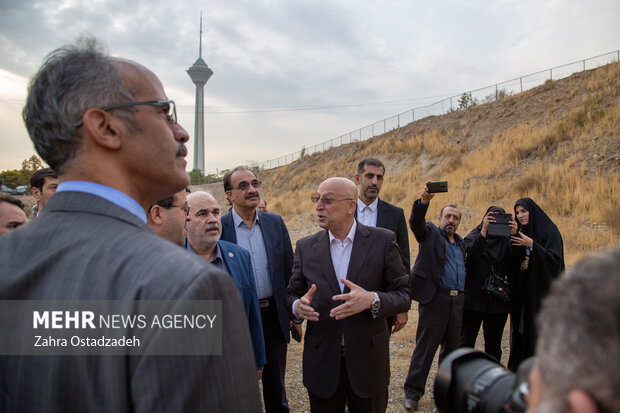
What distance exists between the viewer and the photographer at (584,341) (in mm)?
574

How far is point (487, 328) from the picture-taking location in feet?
16.7

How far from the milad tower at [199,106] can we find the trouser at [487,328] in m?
90.7

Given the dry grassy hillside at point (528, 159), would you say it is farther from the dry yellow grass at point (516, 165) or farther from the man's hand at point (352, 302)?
the man's hand at point (352, 302)

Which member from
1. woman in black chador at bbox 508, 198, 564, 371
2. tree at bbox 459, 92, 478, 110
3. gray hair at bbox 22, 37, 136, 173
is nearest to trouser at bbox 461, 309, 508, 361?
woman in black chador at bbox 508, 198, 564, 371

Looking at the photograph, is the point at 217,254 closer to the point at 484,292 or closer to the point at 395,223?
the point at 395,223

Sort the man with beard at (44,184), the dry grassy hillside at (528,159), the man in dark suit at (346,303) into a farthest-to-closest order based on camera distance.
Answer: the dry grassy hillside at (528,159) < the man with beard at (44,184) < the man in dark suit at (346,303)

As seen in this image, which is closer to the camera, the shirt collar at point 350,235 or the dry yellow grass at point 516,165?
the shirt collar at point 350,235

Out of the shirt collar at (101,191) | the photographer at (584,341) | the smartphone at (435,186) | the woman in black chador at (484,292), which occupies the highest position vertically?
the smartphone at (435,186)

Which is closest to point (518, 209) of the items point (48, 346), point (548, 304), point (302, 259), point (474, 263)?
point (474, 263)

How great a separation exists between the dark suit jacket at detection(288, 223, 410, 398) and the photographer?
7.68 ft

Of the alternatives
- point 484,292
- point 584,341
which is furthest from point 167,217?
point 484,292

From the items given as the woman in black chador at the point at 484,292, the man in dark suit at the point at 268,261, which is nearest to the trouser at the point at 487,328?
the woman in black chador at the point at 484,292

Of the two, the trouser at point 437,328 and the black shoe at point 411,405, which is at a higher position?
the trouser at point 437,328

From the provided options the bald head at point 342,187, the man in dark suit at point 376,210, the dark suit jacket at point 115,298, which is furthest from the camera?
the man in dark suit at point 376,210
